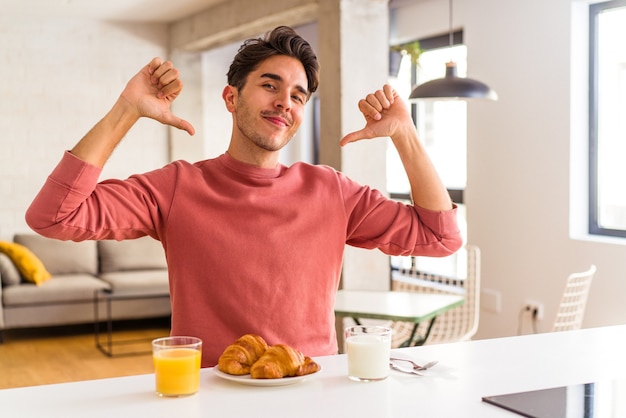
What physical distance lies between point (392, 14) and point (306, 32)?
1217 millimetres

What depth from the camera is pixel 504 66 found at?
5.23m

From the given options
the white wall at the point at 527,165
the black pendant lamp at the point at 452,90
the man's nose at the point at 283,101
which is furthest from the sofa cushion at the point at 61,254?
the man's nose at the point at 283,101

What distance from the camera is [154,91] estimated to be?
1714 millimetres

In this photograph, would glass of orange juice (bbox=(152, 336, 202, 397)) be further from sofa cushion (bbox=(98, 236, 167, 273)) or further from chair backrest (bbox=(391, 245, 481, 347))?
sofa cushion (bbox=(98, 236, 167, 273))

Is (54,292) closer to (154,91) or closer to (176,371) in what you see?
(154,91)

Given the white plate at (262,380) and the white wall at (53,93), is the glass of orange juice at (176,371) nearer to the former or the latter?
the white plate at (262,380)

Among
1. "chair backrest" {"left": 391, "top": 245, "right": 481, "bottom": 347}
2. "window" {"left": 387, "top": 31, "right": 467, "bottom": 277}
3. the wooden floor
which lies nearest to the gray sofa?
the wooden floor

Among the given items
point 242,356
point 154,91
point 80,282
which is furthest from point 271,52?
point 80,282

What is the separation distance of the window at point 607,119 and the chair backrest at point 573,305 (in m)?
0.85

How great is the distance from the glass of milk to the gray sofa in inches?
184

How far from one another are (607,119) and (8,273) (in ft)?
14.2

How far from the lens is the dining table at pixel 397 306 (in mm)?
3592

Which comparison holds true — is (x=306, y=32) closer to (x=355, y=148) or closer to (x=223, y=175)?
(x=355, y=148)

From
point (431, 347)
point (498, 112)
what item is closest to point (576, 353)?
point (431, 347)
